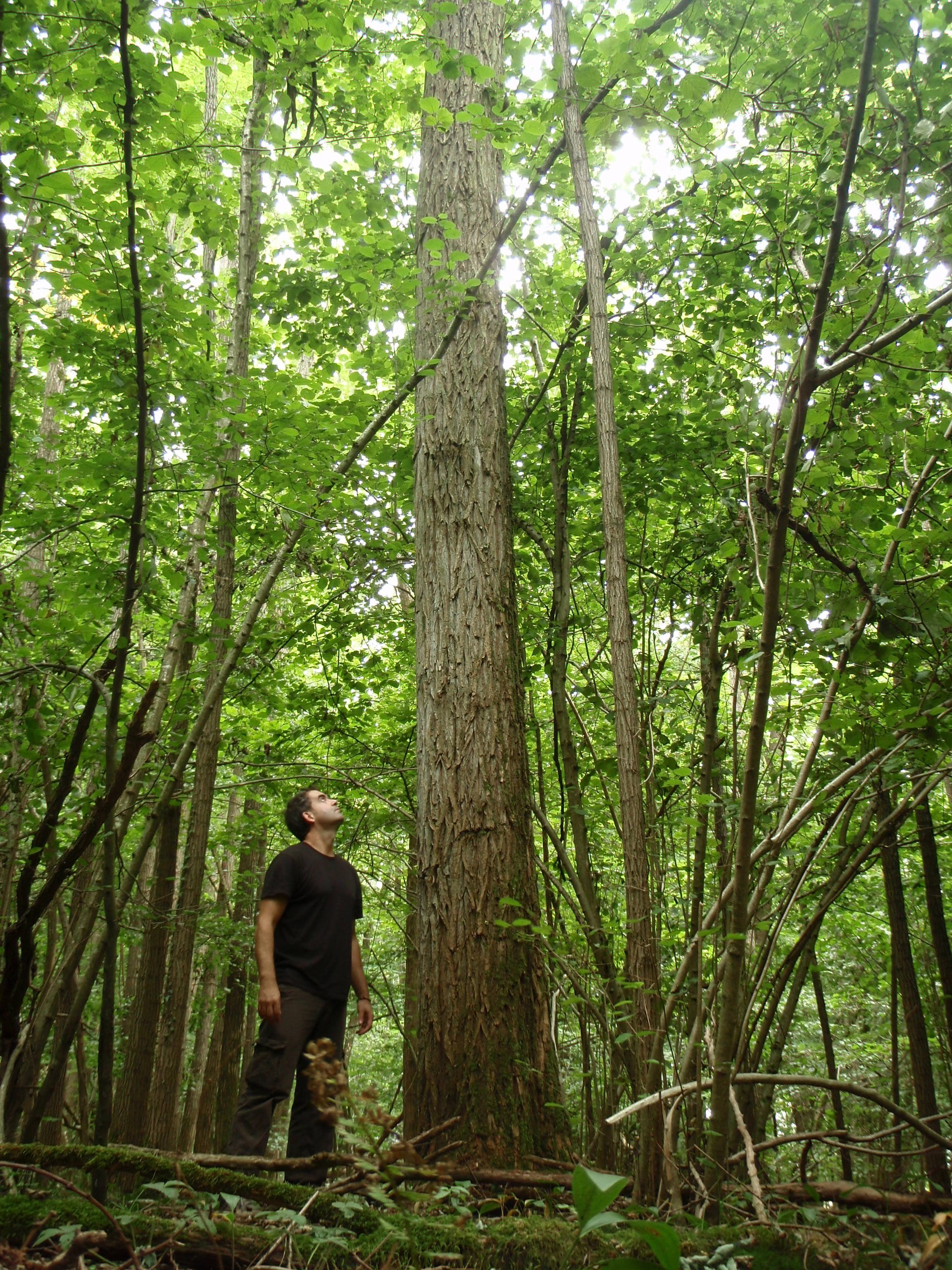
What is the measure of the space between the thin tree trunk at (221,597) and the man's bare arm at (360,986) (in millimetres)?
1145

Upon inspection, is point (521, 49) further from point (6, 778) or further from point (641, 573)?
point (6, 778)

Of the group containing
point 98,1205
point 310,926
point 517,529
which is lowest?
point 98,1205

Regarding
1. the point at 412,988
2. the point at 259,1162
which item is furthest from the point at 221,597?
the point at 259,1162

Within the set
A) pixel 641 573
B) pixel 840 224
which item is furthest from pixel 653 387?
pixel 840 224

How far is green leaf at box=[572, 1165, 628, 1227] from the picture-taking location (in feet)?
3.36

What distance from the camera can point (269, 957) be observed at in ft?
11.1

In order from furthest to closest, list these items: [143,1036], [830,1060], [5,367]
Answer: [143,1036], [830,1060], [5,367]

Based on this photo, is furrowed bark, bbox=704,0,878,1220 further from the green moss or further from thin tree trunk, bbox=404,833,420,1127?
thin tree trunk, bbox=404,833,420,1127

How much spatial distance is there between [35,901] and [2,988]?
278mm

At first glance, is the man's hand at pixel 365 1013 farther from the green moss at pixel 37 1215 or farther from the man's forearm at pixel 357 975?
the green moss at pixel 37 1215

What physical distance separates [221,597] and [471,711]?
6.78 ft

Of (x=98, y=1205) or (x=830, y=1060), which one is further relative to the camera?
(x=830, y=1060)

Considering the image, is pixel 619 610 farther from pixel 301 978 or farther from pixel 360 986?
pixel 360 986

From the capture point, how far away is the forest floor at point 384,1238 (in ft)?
4.29
